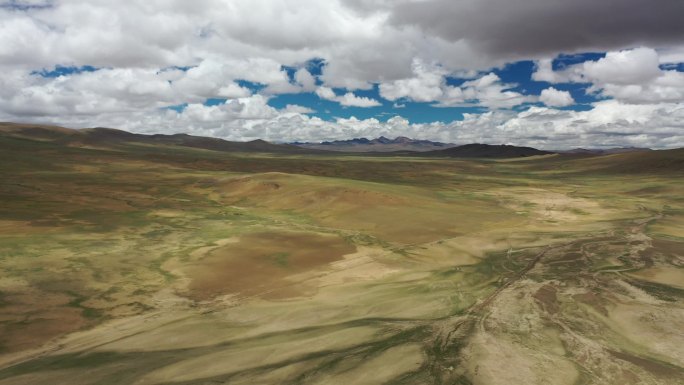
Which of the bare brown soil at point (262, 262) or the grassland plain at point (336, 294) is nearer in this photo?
the grassland plain at point (336, 294)

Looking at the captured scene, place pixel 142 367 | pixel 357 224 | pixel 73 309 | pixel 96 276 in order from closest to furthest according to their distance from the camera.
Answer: pixel 142 367
pixel 73 309
pixel 96 276
pixel 357 224

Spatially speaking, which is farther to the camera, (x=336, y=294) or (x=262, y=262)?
(x=262, y=262)

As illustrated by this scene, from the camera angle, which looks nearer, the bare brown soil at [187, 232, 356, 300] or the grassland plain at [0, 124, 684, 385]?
the grassland plain at [0, 124, 684, 385]

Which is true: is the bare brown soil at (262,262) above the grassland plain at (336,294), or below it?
below

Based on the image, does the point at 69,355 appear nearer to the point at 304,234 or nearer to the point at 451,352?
the point at 451,352

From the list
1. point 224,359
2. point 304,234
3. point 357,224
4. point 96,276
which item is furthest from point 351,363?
point 357,224

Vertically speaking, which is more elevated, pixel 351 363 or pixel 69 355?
pixel 351 363

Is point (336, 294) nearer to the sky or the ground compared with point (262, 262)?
nearer to the sky

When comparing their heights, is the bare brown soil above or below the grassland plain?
below
